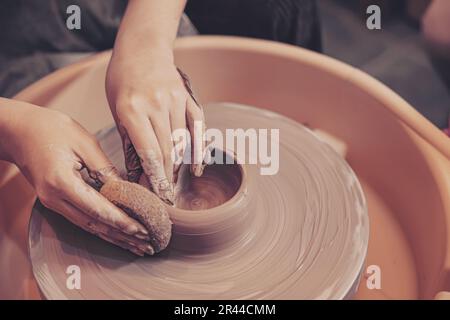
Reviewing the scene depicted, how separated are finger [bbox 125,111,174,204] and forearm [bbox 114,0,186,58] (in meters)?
0.22

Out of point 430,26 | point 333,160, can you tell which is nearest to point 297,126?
point 333,160

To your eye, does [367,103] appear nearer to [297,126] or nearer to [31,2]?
[297,126]

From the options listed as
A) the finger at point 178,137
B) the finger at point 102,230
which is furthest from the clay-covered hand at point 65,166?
the finger at point 178,137

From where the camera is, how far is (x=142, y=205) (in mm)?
852

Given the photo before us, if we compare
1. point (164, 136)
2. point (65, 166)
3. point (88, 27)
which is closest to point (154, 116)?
point (164, 136)

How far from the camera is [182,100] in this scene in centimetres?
100

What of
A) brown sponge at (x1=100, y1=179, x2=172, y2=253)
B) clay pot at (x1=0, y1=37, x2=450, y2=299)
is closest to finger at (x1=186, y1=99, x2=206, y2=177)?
brown sponge at (x1=100, y1=179, x2=172, y2=253)

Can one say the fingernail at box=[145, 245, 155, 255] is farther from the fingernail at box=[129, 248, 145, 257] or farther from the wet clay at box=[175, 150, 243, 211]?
the wet clay at box=[175, 150, 243, 211]

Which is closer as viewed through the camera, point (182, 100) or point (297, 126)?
point (182, 100)

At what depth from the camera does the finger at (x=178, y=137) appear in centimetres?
95

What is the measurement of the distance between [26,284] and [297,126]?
2.31 ft

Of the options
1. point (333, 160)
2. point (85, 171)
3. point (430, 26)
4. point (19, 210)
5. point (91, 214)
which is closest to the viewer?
point (91, 214)

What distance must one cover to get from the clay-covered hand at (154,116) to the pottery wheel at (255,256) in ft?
0.43
